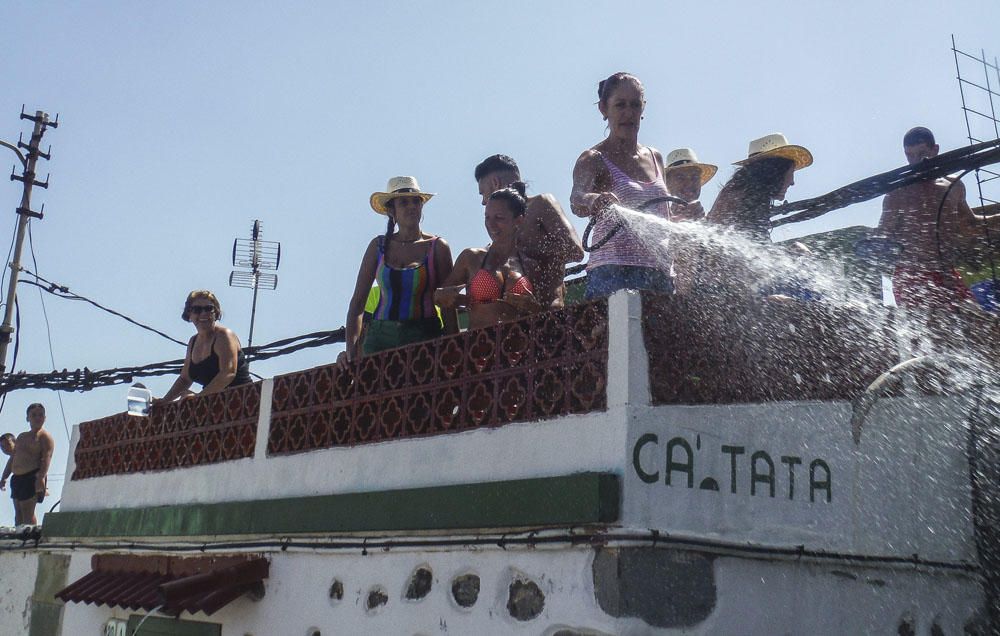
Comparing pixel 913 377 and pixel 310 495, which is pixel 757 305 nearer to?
pixel 913 377

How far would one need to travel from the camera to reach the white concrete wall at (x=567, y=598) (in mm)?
4457

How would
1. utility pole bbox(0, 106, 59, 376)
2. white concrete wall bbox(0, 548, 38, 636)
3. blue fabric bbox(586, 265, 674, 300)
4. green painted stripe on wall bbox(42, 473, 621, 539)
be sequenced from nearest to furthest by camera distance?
green painted stripe on wall bbox(42, 473, 621, 539) → blue fabric bbox(586, 265, 674, 300) → white concrete wall bbox(0, 548, 38, 636) → utility pole bbox(0, 106, 59, 376)

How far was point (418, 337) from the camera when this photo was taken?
6.55 m

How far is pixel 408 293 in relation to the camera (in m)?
6.61

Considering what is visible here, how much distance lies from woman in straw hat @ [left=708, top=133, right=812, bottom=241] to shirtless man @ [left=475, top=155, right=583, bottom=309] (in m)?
0.77

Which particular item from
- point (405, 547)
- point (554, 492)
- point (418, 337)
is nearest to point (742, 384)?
point (554, 492)

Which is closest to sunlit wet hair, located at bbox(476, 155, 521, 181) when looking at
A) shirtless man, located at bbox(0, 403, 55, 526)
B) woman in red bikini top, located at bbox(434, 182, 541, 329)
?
woman in red bikini top, located at bbox(434, 182, 541, 329)

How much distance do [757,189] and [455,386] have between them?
195 cm

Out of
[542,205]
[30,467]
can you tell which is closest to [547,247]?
[542,205]

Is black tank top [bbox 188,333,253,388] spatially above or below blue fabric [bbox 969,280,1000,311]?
below

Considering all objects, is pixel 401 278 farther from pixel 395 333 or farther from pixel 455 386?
pixel 455 386

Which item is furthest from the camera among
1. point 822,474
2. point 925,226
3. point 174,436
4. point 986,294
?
point 174,436

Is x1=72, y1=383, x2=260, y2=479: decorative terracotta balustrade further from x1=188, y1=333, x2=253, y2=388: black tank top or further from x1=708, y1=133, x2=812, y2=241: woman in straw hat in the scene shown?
x1=708, y1=133, x2=812, y2=241: woman in straw hat

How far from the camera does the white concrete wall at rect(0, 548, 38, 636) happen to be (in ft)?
30.7
